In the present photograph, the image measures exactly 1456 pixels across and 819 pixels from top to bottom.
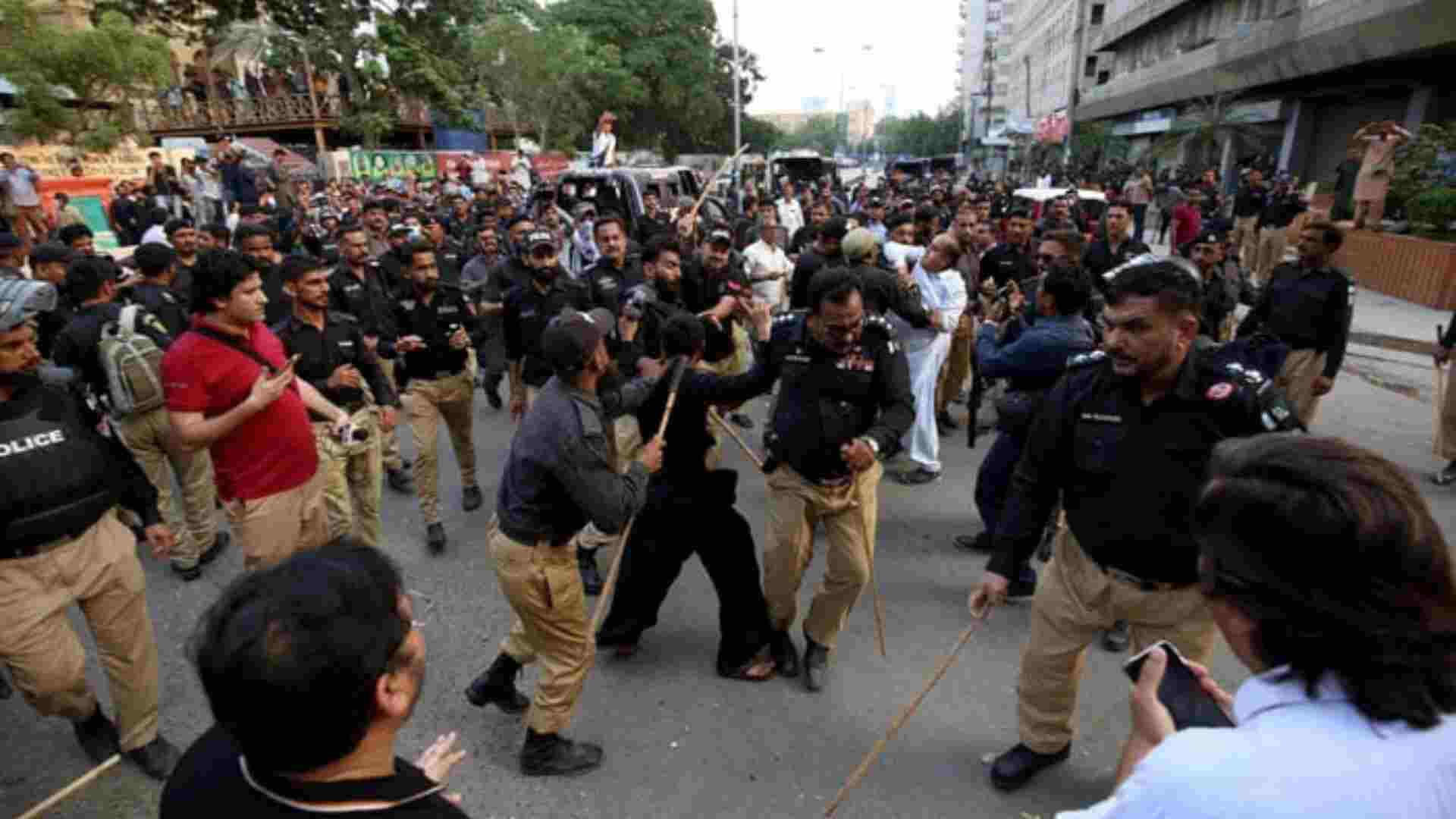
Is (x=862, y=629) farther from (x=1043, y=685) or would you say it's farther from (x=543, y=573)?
(x=543, y=573)

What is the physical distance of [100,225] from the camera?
17.2m

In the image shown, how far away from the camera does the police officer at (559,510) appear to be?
2811mm

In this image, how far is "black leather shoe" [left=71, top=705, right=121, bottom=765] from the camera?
10.4 feet

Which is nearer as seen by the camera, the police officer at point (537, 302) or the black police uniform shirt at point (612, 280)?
the police officer at point (537, 302)

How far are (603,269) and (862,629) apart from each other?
3.43 m

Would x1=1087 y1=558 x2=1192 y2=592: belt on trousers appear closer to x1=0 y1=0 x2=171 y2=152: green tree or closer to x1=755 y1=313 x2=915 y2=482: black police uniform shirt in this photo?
x1=755 y1=313 x2=915 y2=482: black police uniform shirt

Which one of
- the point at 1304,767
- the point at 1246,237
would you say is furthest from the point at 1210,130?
the point at 1304,767

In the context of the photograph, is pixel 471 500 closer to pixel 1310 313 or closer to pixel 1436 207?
pixel 1310 313

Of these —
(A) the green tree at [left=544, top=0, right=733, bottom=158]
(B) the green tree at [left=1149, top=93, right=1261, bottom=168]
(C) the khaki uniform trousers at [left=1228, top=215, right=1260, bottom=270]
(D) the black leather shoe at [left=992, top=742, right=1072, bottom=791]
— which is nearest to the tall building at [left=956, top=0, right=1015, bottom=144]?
(A) the green tree at [left=544, top=0, right=733, bottom=158]

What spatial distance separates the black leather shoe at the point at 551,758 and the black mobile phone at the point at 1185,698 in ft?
7.71

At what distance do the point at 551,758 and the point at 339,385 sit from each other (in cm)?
245

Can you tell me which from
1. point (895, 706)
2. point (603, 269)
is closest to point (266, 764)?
point (895, 706)

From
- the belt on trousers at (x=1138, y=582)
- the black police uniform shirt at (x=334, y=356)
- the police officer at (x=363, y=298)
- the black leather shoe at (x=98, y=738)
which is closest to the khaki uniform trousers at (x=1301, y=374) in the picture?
the belt on trousers at (x=1138, y=582)

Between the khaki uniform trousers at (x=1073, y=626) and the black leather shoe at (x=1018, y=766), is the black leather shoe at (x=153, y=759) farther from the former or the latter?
the khaki uniform trousers at (x=1073, y=626)
